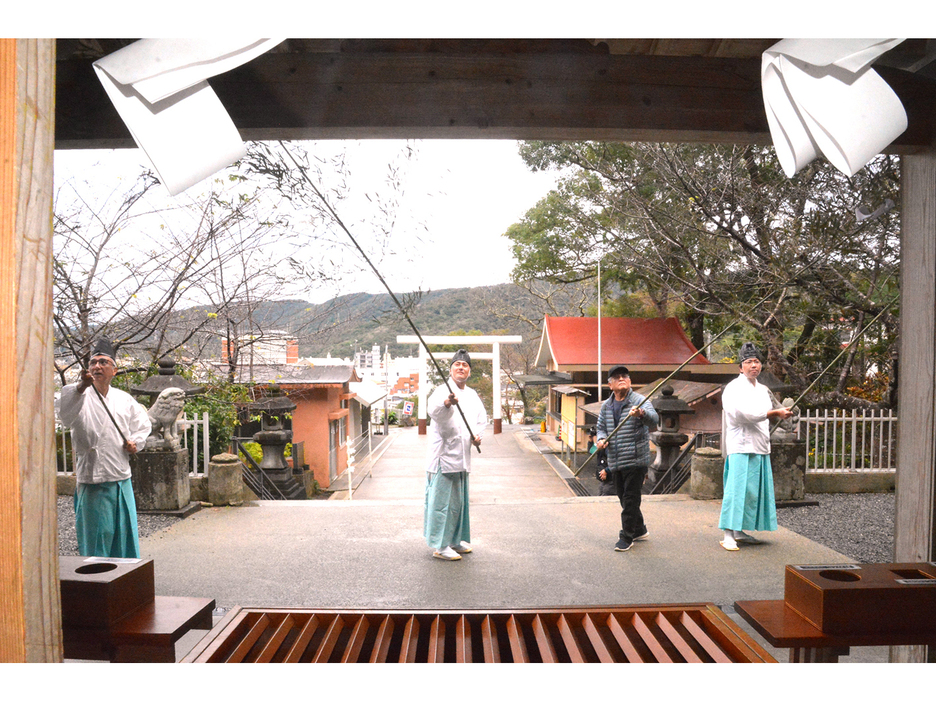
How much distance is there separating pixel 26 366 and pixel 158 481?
3788 mm

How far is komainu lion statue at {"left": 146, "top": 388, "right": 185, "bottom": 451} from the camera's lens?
3.89 meters

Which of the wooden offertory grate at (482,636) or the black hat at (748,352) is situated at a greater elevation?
the black hat at (748,352)

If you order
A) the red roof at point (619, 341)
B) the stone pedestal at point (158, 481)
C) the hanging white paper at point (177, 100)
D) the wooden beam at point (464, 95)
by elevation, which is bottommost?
the stone pedestal at point (158, 481)

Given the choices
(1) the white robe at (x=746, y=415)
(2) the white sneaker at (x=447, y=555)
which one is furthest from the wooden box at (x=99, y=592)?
(1) the white robe at (x=746, y=415)

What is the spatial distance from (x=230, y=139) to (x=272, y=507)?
356 centimetres

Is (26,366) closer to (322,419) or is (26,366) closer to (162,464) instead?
(162,464)

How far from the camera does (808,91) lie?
1178mm

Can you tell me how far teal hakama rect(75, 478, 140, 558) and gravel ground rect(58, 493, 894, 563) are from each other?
1.34m

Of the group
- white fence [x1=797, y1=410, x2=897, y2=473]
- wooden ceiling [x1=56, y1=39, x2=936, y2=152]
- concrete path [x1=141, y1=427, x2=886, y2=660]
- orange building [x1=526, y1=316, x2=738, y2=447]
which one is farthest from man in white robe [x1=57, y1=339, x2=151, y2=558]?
white fence [x1=797, y1=410, x2=897, y2=473]

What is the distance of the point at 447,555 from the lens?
9.95 feet

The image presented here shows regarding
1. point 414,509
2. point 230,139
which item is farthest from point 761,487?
point 230,139

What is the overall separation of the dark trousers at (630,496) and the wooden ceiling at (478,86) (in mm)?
2054

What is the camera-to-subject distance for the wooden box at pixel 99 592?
105 cm

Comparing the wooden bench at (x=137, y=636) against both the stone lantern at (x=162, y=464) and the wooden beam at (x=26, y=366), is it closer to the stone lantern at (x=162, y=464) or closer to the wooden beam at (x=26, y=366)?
the wooden beam at (x=26, y=366)
